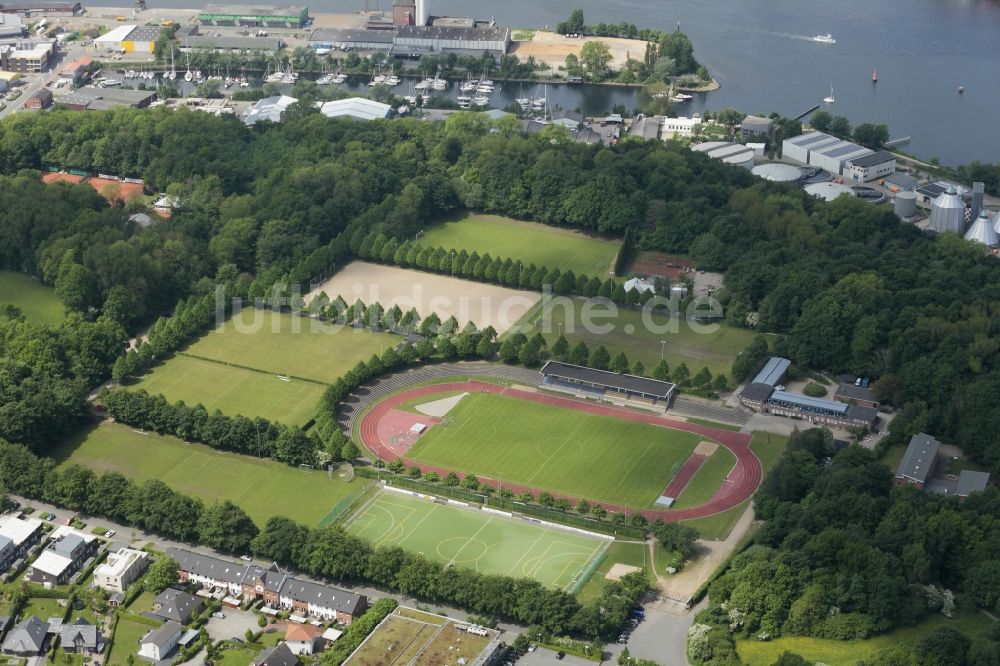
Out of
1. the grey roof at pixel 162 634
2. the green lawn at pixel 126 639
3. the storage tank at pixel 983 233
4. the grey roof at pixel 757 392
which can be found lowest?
the green lawn at pixel 126 639

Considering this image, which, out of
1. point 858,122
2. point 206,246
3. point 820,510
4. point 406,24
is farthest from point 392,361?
point 406,24

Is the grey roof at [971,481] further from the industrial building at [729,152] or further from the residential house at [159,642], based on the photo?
the industrial building at [729,152]

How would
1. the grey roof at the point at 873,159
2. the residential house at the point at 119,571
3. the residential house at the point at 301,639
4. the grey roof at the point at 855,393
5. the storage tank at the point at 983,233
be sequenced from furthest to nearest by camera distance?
the grey roof at the point at 873,159 → the storage tank at the point at 983,233 → the grey roof at the point at 855,393 → the residential house at the point at 119,571 → the residential house at the point at 301,639

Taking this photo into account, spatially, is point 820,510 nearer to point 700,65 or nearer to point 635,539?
point 635,539

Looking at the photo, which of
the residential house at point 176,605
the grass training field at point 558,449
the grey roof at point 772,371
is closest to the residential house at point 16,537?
the residential house at point 176,605

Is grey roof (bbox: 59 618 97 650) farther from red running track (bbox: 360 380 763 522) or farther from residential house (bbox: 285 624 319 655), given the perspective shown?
red running track (bbox: 360 380 763 522)


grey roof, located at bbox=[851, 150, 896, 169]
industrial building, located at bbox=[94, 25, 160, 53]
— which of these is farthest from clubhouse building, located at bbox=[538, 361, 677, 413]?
industrial building, located at bbox=[94, 25, 160, 53]

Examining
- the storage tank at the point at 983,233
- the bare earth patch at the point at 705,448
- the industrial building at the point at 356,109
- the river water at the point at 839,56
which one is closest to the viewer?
the bare earth patch at the point at 705,448
